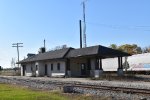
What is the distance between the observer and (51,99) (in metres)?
15.9

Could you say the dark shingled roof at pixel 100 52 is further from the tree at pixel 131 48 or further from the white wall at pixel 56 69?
the tree at pixel 131 48

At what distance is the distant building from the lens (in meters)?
41.2

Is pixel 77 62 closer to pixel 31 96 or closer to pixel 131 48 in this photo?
pixel 31 96

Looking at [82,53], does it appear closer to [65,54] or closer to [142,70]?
[65,54]

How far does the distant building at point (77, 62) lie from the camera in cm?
4116

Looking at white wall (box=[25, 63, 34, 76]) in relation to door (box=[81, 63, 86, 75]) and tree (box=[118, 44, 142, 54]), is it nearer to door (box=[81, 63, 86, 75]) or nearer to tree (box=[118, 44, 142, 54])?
Answer: door (box=[81, 63, 86, 75])

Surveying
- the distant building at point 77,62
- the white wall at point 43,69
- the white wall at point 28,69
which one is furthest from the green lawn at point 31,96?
the white wall at point 28,69

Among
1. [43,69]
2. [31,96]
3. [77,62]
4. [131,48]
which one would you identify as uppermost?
[131,48]

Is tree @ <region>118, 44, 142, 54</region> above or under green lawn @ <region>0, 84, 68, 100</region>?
above

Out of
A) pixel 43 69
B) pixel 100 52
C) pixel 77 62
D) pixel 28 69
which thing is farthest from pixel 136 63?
pixel 28 69

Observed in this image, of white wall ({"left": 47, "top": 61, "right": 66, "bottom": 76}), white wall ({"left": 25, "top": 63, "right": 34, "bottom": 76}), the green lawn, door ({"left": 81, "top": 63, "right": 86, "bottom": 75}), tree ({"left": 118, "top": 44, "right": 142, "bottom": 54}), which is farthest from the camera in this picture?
tree ({"left": 118, "top": 44, "right": 142, "bottom": 54})

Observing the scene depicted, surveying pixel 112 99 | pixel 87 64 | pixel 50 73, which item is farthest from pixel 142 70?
pixel 112 99

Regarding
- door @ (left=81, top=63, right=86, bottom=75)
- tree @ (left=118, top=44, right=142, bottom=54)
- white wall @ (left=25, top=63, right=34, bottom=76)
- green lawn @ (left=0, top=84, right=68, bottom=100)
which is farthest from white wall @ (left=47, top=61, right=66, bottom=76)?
tree @ (left=118, top=44, right=142, bottom=54)

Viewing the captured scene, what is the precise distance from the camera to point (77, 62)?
4847 centimetres
